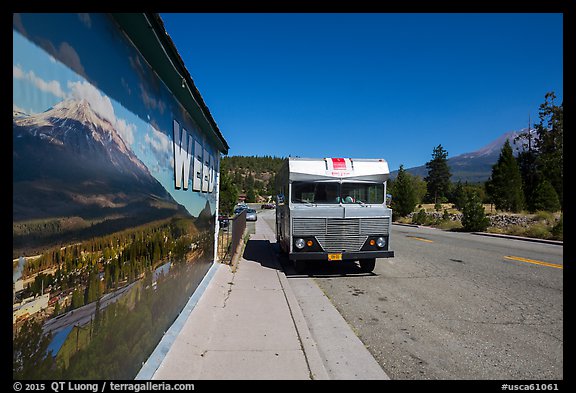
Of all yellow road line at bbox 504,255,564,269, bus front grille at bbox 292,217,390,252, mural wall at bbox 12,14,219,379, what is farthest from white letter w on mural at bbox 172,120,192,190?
yellow road line at bbox 504,255,564,269

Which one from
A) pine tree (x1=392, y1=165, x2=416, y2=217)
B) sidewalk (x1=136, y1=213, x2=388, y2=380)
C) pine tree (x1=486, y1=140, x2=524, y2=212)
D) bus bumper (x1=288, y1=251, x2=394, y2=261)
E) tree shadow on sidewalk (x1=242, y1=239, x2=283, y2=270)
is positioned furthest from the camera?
pine tree (x1=392, y1=165, x2=416, y2=217)

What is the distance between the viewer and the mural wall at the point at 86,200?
1.77 metres

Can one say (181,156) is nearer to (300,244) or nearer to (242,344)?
(242,344)

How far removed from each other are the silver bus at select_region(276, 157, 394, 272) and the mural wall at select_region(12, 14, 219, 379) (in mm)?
5056

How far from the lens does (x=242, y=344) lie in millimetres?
4445

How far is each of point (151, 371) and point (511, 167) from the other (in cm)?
4299

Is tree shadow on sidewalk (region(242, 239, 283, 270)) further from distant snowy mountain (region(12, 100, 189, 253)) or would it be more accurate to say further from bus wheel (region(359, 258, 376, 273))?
distant snowy mountain (region(12, 100, 189, 253))

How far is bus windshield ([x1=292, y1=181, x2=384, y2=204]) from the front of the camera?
31.5 ft

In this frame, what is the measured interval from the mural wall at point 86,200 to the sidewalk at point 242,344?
343mm

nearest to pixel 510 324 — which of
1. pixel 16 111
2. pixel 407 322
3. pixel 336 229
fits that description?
pixel 407 322

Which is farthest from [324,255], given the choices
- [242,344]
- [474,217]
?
[474,217]

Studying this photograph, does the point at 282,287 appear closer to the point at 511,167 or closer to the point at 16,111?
the point at 16,111

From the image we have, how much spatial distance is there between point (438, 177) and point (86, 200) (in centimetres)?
10100

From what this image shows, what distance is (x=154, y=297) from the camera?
3.81m
